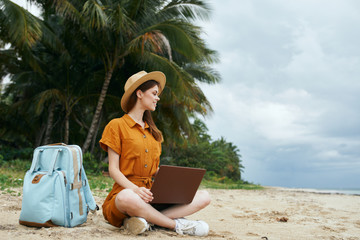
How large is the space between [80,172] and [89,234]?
0.59 metres

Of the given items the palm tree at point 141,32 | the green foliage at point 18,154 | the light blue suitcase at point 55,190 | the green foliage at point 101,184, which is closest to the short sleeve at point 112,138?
the light blue suitcase at point 55,190

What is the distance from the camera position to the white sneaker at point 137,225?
253cm

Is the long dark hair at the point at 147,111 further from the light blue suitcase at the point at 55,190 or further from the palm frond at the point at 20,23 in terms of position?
the palm frond at the point at 20,23

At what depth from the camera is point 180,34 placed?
977 centimetres

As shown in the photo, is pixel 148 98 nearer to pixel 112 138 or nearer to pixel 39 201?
pixel 112 138

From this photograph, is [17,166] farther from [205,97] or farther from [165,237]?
[165,237]

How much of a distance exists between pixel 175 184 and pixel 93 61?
10763 millimetres

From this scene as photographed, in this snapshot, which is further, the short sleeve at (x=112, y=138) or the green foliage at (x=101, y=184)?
the green foliage at (x=101, y=184)

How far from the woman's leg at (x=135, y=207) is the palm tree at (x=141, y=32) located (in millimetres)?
6839

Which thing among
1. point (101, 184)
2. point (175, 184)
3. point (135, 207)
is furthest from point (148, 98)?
point (101, 184)

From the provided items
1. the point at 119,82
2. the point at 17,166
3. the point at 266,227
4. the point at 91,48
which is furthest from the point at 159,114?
the point at 266,227

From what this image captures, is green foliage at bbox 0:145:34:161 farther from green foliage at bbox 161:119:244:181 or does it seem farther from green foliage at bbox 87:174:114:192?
green foliage at bbox 161:119:244:181

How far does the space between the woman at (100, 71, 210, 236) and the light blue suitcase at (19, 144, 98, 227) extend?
27cm

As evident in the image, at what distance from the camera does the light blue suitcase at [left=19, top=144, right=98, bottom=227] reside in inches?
99.8
